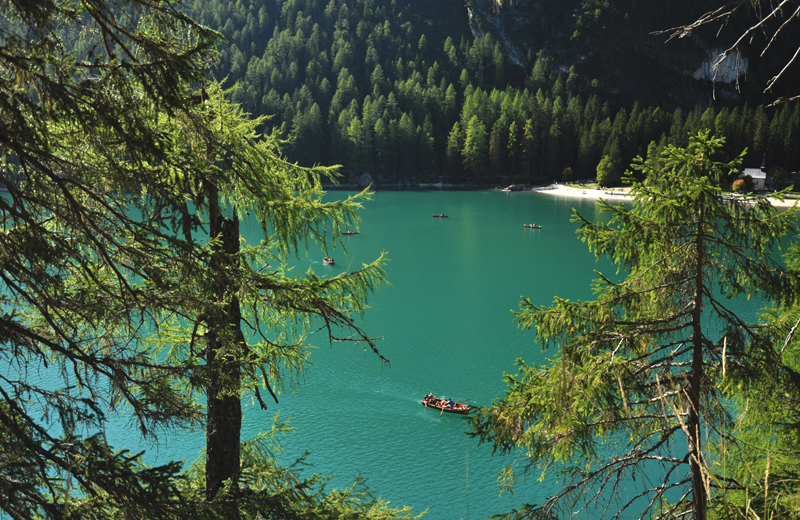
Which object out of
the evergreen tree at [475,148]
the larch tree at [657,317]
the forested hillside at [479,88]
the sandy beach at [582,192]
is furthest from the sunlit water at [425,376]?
the evergreen tree at [475,148]

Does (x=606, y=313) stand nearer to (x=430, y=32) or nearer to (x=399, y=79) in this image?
(x=399, y=79)

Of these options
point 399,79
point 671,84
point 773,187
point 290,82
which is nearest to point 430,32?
point 399,79

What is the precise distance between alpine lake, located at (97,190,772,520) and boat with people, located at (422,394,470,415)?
216 mm

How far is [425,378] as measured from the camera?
2334 centimetres

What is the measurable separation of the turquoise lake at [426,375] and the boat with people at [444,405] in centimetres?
25

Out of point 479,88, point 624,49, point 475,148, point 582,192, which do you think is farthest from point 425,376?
point 624,49

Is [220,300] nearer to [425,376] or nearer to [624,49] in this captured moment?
[425,376]

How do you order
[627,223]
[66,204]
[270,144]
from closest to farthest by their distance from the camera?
1. [66,204]
2. [627,223]
3. [270,144]

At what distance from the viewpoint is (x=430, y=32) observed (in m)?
148

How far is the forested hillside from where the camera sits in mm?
93938

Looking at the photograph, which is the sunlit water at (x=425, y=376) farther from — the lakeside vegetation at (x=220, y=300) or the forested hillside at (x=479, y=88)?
the forested hillside at (x=479, y=88)

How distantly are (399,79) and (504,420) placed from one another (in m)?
119

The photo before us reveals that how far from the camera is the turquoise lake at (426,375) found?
17219mm

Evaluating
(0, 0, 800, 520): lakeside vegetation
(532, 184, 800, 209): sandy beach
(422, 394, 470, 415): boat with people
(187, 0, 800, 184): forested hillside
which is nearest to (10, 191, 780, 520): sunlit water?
(422, 394, 470, 415): boat with people
